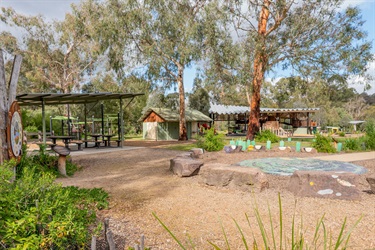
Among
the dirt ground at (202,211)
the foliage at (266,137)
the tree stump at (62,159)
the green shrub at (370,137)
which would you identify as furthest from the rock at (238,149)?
the tree stump at (62,159)

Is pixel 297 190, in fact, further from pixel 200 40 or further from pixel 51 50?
pixel 51 50

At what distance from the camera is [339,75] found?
14.9 meters

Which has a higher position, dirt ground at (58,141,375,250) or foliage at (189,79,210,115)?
foliage at (189,79,210,115)

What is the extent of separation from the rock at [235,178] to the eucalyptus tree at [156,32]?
12.4 m

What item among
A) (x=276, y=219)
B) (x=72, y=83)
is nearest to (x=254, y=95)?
Answer: (x=276, y=219)

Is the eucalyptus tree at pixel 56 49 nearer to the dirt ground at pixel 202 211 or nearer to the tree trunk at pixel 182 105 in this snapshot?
the tree trunk at pixel 182 105

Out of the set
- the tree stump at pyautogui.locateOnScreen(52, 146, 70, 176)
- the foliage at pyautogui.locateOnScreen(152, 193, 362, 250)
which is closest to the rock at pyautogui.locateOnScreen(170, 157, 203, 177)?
the tree stump at pyautogui.locateOnScreen(52, 146, 70, 176)

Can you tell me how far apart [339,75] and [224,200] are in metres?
13.5

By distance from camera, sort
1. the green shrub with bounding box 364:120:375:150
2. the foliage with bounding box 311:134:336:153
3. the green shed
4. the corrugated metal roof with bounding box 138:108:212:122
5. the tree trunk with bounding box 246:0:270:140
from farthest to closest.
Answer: the green shed → the corrugated metal roof with bounding box 138:108:212:122 → the tree trunk with bounding box 246:0:270:140 → the green shrub with bounding box 364:120:375:150 → the foliage with bounding box 311:134:336:153

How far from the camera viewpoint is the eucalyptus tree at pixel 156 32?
17.3 m

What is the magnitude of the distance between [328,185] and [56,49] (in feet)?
96.9

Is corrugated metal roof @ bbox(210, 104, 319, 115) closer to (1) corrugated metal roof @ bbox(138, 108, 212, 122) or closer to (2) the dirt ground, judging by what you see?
(1) corrugated metal roof @ bbox(138, 108, 212, 122)

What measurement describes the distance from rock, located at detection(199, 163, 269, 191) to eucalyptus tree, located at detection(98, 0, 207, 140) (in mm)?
12408

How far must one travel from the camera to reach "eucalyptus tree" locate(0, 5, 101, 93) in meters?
25.7
